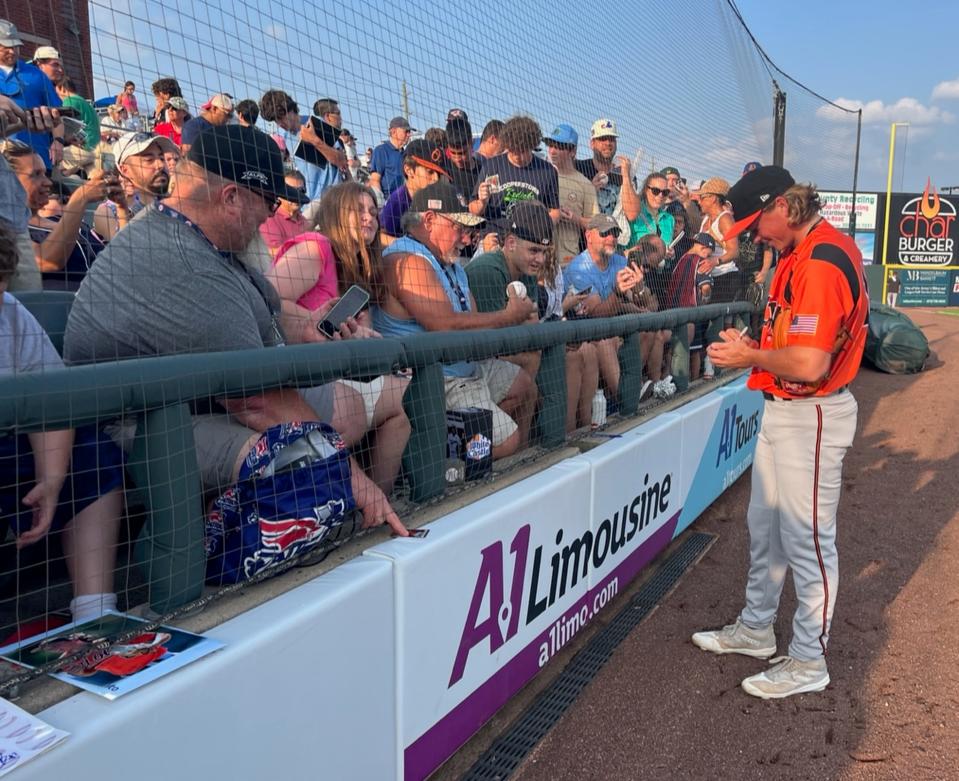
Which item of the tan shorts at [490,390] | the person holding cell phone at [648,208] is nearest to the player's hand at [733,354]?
the tan shorts at [490,390]

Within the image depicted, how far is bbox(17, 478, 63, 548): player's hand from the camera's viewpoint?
1454mm

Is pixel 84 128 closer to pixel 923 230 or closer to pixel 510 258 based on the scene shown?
pixel 510 258

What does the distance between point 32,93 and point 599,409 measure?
2.62 m

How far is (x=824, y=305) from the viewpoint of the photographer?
243 cm

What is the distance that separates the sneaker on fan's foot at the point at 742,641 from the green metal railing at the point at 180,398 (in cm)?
142

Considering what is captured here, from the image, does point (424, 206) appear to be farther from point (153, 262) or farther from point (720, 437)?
point (720, 437)

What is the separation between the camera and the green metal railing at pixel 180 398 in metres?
1.25

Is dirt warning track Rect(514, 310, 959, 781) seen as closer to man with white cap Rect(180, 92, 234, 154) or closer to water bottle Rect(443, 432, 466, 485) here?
water bottle Rect(443, 432, 466, 485)

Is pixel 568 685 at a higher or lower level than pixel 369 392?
lower

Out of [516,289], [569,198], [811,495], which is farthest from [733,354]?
[569,198]

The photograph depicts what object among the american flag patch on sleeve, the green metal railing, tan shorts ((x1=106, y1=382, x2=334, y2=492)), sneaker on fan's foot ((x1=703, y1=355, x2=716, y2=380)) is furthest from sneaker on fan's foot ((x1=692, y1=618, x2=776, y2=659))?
sneaker on fan's foot ((x1=703, y1=355, x2=716, y2=380))

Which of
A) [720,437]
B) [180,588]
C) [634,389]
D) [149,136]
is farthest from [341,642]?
[720,437]

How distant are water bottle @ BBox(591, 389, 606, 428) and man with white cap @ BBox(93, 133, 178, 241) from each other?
6.75 feet

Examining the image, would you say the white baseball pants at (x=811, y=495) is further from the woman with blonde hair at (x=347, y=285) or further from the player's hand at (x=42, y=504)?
the player's hand at (x=42, y=504)
